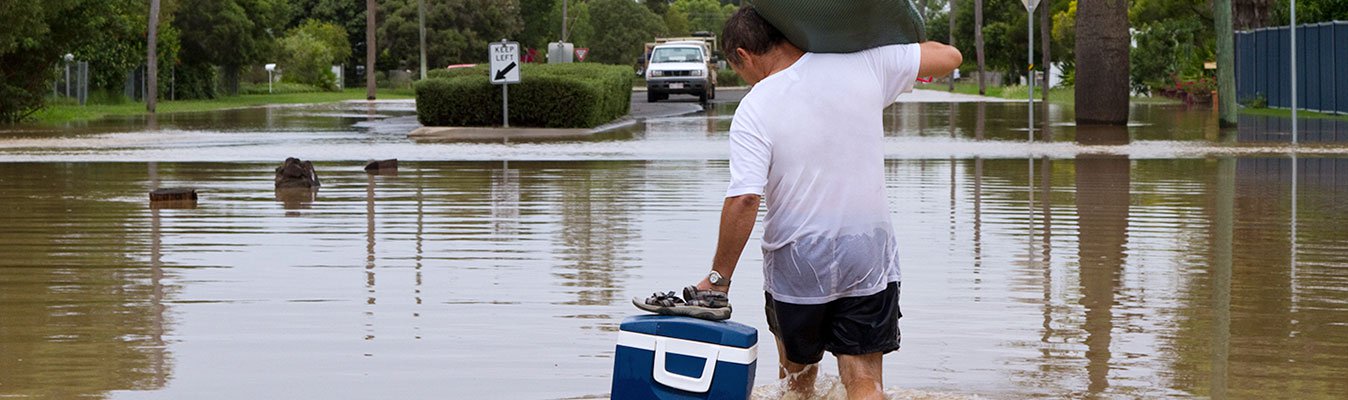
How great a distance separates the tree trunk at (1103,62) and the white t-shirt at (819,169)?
26232 mm

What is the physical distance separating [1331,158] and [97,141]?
16.5 meters

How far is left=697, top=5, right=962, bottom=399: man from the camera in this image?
16.9 ft

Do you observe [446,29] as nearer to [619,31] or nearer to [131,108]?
[619,31]

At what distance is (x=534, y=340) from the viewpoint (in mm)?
7695

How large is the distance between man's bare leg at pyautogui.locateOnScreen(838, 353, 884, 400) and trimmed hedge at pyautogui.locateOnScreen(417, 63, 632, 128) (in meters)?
24.4

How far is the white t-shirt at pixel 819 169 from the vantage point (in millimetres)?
5148

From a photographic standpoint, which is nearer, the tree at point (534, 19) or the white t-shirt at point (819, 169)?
the white t-shirt at point (819, 169)

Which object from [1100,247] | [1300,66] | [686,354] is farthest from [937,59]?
[1300,66]

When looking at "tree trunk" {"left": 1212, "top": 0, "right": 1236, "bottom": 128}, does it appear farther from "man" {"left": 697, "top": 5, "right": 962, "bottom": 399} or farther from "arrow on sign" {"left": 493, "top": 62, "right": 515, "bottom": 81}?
"man" {"left": 697, "top": 5, "right": 962, "bottom": 399}

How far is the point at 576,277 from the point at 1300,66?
2858 centimetres

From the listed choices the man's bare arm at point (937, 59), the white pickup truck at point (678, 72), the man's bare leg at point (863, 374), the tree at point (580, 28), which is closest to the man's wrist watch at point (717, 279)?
the man's bare leg at point (863, 374)

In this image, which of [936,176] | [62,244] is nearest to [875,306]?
[62,244]

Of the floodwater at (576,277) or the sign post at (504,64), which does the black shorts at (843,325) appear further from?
the sign post at (504,64)

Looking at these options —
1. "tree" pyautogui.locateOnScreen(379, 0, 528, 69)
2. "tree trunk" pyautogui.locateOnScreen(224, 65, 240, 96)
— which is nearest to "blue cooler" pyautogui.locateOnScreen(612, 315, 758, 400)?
"tree trunk" pyautogui.locateOnScreen(224, 65, 240, 96)
